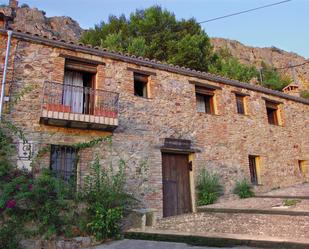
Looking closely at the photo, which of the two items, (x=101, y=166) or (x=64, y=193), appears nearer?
(x=64, y=193)

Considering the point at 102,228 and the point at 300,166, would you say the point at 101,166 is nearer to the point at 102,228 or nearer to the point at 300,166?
the point at 102,228

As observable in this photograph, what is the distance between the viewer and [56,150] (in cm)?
852

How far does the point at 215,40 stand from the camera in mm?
37500

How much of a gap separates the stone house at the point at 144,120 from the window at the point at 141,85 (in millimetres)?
35

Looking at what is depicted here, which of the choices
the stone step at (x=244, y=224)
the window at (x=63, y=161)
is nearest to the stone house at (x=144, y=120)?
the window at (x=63, y=161)

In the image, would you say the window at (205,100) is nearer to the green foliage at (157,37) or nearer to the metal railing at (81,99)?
the metal railing at (81,99)

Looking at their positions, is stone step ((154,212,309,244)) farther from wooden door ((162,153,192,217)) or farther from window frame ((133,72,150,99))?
window frame ((133,72,150,99))

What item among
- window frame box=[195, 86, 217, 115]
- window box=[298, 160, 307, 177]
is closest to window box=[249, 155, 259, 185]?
window frame box=[195, 86, 217, 115]

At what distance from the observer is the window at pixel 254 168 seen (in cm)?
1200

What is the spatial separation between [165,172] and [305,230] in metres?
5.47

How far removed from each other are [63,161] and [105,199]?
182 centimetres

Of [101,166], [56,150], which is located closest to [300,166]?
[101,166]

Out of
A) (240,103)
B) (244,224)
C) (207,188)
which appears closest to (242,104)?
(240,103)

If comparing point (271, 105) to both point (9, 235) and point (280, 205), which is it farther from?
point (9, 235)
